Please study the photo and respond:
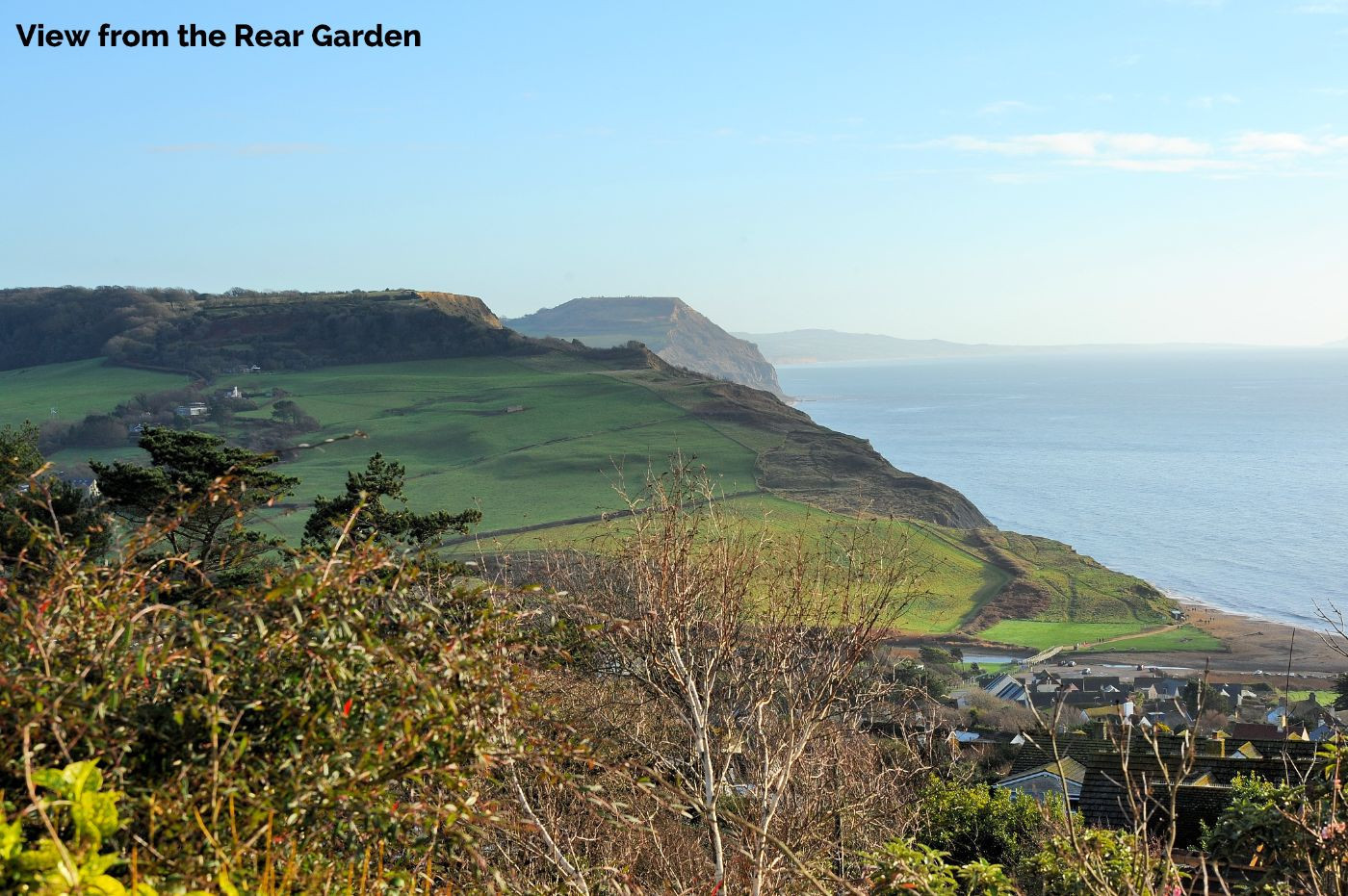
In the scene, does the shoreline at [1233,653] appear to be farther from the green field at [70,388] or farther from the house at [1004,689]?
the green field at [70,388]

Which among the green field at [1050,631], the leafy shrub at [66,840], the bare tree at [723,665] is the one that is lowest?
the green field at [1050,631]

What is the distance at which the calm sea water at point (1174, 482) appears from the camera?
6431cm

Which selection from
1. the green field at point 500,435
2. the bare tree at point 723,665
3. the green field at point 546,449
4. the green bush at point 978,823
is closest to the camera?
the bare tree at point 723,665

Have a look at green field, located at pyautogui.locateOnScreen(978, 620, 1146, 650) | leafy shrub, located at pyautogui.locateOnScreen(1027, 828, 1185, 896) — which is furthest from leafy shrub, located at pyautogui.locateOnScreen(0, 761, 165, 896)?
green field, located at pyautogui.locateOnScreen(978, 620, 1146, 650)

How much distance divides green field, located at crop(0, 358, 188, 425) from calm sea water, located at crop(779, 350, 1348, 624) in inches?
2742

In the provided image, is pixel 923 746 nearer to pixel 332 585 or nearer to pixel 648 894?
pixel 648 894

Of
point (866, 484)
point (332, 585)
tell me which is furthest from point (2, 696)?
point (866, 484)

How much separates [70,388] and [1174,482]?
3823 inches

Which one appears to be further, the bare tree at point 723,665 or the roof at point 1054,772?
the roof at point 1054,772

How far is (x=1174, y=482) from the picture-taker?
98.6 metres

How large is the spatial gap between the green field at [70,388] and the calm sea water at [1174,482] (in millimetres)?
69647

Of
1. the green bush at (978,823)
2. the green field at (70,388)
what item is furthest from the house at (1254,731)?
the green field at (70,388)

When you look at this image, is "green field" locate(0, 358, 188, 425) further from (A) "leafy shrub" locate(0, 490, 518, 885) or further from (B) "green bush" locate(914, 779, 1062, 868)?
(A) "leafy shrub" locate(0, 490, 518, 885)

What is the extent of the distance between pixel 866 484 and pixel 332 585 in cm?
7562
